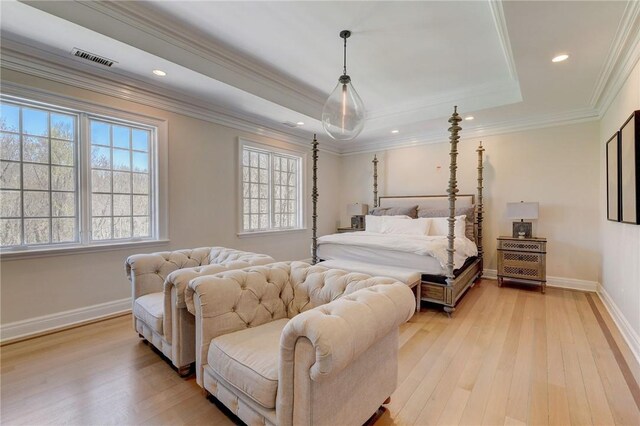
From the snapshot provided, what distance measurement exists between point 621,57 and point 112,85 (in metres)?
5.11

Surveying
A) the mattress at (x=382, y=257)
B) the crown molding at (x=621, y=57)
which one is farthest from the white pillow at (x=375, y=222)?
the crown molding at (x=621, y=57)

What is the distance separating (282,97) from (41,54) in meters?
2.48

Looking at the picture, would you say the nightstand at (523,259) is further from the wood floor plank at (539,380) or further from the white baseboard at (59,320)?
the white baseboard at (59,320)

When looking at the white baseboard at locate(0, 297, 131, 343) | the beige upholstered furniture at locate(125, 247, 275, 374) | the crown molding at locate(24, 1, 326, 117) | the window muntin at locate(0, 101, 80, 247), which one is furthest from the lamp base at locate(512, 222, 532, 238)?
the window muntin at locate(0, 101, 80, 247)

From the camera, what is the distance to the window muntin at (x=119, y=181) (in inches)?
126

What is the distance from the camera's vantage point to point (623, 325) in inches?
109

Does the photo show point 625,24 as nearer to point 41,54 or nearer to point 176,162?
point 176,162

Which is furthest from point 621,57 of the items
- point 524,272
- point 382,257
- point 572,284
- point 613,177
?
point 572,284

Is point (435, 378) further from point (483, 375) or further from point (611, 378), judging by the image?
point (611, 378)

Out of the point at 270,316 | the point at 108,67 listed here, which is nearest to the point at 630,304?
the point at 270,316

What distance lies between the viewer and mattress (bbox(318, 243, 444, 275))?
3391 millimetres

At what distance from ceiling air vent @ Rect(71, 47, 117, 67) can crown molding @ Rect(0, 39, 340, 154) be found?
0.19 m

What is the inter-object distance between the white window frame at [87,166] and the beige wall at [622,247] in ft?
16.0

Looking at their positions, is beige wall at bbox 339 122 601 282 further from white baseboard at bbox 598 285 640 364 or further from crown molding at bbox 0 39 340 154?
crown molding at bbox 0 39 340 154
